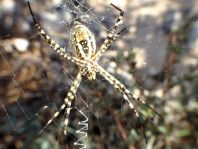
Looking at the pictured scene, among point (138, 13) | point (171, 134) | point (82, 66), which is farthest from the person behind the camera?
point (138, 13)

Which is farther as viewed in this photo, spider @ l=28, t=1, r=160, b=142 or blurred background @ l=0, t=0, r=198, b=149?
blurred background @ l=0, t=0, r=198, b=149

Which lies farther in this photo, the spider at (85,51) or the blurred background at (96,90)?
the blurred background at (96,90)

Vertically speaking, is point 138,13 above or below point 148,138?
above

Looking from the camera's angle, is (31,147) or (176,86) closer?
(31,147)

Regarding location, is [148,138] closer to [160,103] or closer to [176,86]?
[160,103]

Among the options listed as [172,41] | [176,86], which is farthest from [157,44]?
[176,86]

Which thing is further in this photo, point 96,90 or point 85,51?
point 96,90

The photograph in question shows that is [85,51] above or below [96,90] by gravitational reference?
above

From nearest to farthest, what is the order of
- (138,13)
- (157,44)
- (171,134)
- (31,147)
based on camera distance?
1. (31,147)
2. (171,134)
3. (157,44)
4. (138,13)
